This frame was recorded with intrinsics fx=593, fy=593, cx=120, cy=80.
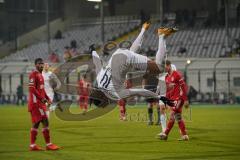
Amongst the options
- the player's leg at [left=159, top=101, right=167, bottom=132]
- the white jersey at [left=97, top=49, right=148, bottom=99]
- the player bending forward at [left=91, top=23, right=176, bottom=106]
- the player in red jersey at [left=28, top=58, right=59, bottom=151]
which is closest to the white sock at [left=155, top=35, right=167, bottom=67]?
the player bending forward at [left=91, top=23, right=176, bottom=106]

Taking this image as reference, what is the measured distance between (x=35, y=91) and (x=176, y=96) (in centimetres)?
516

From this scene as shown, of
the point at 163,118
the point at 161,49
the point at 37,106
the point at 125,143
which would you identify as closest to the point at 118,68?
the point at 161,49

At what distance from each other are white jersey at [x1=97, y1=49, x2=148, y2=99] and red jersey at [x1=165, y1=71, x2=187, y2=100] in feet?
11.7

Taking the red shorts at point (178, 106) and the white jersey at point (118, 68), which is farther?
the red shorts at point (178, 106)

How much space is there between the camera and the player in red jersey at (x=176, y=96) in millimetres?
19125

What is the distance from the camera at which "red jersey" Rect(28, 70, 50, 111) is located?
16672mm

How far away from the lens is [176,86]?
19547 millimetres

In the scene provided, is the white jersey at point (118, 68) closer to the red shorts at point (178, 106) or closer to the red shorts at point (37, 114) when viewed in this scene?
the red shorts at point (37, 114)

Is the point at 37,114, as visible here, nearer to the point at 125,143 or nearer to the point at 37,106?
the point at 37,106

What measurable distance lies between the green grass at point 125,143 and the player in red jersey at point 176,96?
383 millimetres

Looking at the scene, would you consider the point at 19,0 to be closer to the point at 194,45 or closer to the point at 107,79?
the point at 194,45

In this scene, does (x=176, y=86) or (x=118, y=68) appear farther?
(x=176, y=86)

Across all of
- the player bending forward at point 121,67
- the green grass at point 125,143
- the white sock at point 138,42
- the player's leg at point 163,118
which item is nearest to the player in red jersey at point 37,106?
the green grass at point 125,143

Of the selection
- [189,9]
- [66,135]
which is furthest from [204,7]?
[66,135]
